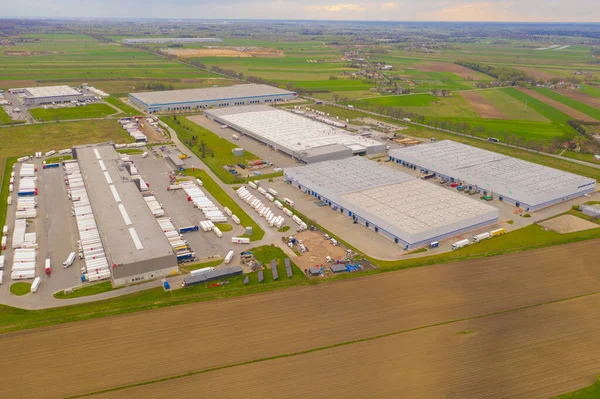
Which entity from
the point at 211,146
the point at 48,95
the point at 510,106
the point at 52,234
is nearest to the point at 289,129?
the point at 211,146

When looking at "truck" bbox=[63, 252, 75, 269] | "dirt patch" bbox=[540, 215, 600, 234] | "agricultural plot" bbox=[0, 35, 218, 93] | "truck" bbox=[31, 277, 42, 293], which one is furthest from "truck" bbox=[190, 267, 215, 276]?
"agricultural plot" bbox=[0, 35, 218, 93]

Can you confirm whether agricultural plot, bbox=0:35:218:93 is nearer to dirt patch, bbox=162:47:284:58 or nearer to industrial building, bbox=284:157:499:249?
dirt patch, bbox=162:47:284:58

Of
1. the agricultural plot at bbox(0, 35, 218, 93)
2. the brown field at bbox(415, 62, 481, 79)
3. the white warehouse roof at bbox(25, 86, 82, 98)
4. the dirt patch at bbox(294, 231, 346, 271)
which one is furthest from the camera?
the brown field at bbox(415, 62, 481, 79)

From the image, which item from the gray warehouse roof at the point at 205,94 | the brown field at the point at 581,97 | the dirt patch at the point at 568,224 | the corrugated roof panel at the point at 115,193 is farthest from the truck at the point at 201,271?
the brown field at the point at 581,97

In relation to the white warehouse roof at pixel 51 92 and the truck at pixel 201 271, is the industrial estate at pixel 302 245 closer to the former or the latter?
the truck at pixel 201 271

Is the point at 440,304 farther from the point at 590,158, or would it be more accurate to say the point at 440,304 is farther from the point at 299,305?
the point at 590,158

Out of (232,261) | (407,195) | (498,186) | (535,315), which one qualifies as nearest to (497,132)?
(498,186)
